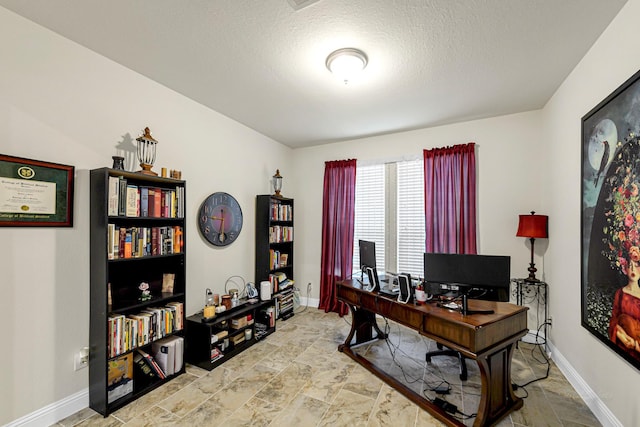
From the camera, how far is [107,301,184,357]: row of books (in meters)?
2.11

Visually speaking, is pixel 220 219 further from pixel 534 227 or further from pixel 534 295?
pixel 534 295

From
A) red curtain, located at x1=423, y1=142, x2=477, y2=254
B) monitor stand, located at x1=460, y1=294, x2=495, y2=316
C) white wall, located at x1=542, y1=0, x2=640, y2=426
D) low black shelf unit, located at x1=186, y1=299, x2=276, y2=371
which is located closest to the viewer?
white wall, located at x1=542, y1=0, x2=640, y2=426

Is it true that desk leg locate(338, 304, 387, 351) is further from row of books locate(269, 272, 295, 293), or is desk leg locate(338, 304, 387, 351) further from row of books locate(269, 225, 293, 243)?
row of books locate(269, 225, 293, 243)

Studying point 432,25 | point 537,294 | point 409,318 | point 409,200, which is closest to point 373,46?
point 432,25

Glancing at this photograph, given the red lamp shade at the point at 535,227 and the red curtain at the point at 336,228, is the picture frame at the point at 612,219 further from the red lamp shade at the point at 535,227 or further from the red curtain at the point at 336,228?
the red curtain at the point at 336,228

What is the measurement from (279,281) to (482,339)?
280 cm

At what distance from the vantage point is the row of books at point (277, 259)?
12.9 feet

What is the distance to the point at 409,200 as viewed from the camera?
4.07 metres

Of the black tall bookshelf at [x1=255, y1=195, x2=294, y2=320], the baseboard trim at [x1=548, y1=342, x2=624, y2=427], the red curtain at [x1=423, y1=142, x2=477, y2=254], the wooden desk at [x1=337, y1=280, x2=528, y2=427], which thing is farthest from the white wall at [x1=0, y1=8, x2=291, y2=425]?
the baseboard trim at [x1=548, y1=342, x2=624, y2=427]

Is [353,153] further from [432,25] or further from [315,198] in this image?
[432,25]

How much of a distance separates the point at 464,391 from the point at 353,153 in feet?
10.9

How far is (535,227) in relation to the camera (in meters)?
3.02

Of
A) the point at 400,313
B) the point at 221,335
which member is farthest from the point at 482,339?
the point at 221,335

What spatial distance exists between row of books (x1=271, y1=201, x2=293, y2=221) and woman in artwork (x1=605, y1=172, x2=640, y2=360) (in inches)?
133
